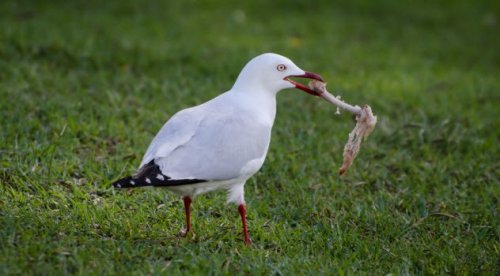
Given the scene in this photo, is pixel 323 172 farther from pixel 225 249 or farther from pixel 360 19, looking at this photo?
pixel 360 19

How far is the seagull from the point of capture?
4062mm

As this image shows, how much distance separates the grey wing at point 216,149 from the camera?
13.4 ft

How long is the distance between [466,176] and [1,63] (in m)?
4.68

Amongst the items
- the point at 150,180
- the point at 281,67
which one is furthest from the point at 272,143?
the point at 150,180

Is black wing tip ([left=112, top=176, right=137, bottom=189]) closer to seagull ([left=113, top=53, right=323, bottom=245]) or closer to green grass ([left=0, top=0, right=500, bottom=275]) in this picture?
seagull ([left=113, top=53, right=323, bottom=245])

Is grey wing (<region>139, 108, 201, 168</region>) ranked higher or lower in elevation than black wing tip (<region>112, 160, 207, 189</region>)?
higher

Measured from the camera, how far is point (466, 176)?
588cm

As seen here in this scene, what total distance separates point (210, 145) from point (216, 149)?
45 mm

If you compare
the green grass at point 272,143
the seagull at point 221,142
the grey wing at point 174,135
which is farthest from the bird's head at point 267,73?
the green grass at point 272,143

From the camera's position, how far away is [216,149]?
4.20 m

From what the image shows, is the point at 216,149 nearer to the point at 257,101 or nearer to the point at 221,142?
the point at 221,142

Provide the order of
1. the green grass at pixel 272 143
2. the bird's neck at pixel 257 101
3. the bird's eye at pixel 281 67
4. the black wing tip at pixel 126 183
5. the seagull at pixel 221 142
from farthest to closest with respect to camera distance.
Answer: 1. the bird's eye at pixel 281 67
2. the bird's neck at pixel 257 101
3. the green grass at pixel 272 143
4. the seagull at pixel 221 142
5. the black wing tip at pixel 126 183

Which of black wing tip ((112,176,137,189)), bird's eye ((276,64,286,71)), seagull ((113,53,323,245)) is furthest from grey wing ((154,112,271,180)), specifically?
bird's eye ((276,64,286,71))

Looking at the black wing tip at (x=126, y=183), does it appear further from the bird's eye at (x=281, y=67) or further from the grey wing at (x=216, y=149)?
the bird's eye at (x=281, y=67)
